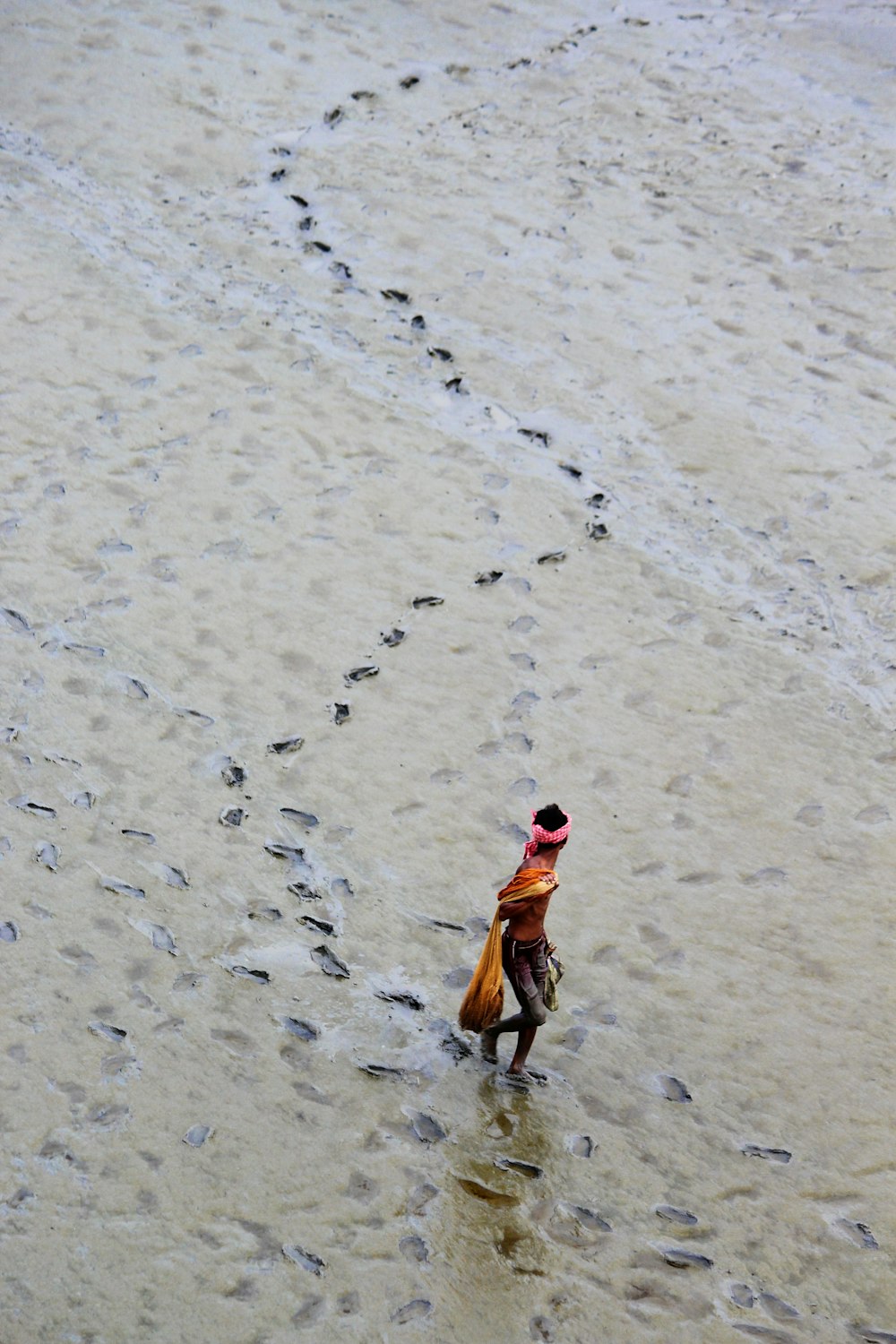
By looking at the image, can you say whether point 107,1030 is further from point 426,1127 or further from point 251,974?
point 426,1127

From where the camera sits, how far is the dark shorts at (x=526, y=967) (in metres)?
4.05

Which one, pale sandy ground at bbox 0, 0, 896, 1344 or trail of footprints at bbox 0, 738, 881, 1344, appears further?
pale sandy ground at bbox 0, 0, 896, 1344

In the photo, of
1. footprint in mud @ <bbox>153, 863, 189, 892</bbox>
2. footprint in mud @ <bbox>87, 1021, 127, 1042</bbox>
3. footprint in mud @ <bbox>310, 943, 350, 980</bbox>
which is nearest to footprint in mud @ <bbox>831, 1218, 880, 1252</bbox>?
footprint in mud @ <bbox>310, 943, 350, 980</bbox>

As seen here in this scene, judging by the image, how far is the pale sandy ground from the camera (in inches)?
154

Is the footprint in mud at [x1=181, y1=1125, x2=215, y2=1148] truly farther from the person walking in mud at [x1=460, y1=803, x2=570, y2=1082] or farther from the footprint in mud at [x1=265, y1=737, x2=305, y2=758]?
the footprint in mud at [x1=265, y1=737, x2=305, y2=758]

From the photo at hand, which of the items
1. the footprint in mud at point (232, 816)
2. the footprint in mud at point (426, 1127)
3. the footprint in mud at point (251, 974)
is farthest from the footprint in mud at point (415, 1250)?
the footprint in mud at point (232, 816)

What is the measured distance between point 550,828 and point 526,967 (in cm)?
47

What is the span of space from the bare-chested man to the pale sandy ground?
331 millimetres

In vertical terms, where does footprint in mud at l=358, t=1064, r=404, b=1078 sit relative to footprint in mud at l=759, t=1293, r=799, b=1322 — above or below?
below

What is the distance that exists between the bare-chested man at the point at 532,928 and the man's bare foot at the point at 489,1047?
68 mm

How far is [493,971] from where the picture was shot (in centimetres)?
406

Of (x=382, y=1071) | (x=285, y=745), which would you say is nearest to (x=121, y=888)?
(x=285, y=745)

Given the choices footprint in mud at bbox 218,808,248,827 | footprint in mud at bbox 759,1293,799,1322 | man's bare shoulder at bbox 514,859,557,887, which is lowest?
footprint in mud at bbox 759,1293,799,1322

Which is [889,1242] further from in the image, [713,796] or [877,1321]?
[713,796]
